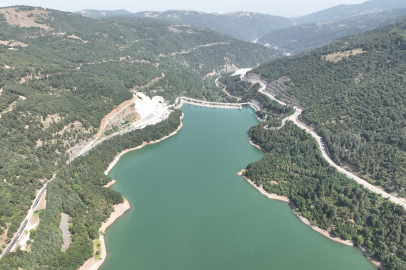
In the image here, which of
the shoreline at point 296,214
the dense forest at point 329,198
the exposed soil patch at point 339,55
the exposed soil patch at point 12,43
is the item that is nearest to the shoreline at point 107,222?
the shoreline at point 296,214

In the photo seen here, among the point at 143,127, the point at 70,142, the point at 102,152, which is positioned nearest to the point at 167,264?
the point at 102,152

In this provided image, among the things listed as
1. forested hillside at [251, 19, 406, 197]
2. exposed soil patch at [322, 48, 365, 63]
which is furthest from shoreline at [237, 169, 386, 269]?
exposed soil patch at [322, 48, 365, 63]

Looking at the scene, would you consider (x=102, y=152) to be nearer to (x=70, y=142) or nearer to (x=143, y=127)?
(x=70, y=142)

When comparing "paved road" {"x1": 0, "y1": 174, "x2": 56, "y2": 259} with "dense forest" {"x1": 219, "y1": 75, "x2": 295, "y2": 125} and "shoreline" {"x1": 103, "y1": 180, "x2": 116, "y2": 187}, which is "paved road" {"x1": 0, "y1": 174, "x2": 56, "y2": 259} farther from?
"dense forest" {"x1": 219, "y1": 75, "x2": 295, "y2": 125}

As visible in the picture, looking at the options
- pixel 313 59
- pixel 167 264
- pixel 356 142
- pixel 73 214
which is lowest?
pixel 167 264

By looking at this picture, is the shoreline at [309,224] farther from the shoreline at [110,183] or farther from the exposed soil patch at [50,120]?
the exposed soil patch at [50,120]
